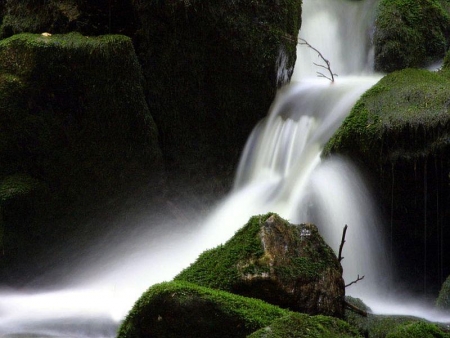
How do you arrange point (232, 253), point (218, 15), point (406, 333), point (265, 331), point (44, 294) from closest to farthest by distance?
1. point (265, 331)
2. point (406, 333)
3. point (232, 253)
4. point (44, 294)
5. point (218, 15)

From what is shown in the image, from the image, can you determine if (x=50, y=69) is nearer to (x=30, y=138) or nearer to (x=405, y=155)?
(x=30, y=138)

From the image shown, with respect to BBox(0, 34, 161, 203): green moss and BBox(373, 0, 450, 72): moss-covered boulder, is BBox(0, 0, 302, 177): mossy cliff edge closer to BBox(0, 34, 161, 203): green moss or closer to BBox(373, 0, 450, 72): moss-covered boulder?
BBox(0, 34, 161, 203): green moss

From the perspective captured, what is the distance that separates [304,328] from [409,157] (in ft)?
9.84

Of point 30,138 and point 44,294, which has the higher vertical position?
point 30,138

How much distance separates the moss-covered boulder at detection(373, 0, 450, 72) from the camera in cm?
986

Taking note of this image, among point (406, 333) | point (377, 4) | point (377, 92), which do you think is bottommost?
point (406, 333)

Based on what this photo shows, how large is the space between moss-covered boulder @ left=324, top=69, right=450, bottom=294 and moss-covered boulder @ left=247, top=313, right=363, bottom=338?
8.95 feet

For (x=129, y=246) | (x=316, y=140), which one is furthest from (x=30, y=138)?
(x=316, y=140)

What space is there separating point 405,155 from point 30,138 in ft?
13.1

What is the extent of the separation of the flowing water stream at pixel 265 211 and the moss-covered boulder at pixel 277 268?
1298 millimetres

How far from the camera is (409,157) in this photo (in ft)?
20.3

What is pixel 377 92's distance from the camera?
699 cm

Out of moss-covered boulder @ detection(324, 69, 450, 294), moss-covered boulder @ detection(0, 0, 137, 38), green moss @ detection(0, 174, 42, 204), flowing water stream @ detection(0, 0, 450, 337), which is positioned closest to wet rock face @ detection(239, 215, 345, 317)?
flowing water stream @ detection(0, 0, 450, 337)

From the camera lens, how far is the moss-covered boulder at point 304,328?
359 centimetres
